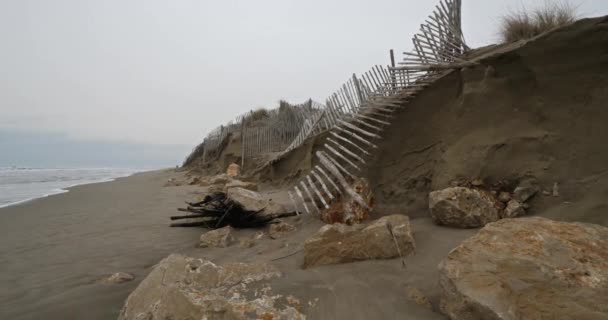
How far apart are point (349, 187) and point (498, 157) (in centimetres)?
169

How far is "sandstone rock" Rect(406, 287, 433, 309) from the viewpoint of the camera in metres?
1.74

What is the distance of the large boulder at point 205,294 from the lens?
159 cm

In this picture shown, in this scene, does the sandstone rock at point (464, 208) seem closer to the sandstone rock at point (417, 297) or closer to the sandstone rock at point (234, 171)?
the sandstone rock at point (417, 297)

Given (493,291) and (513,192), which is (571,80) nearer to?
(513,192)

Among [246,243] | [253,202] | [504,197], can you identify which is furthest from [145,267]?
[504,197]

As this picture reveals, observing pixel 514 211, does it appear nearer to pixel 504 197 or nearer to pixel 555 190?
pixel 504 197

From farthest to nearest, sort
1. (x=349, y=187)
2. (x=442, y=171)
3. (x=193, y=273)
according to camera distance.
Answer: (x=349, y=187)
(x=442, y=171)
(x=193, y=273)

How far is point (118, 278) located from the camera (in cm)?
258

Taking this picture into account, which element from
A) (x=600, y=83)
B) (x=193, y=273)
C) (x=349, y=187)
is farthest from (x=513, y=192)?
(x=193, y=273)

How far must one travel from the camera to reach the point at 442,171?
138 inches

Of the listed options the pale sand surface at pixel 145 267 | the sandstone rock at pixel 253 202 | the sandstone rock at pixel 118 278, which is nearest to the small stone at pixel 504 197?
the pale sand surface at pixel 145 267

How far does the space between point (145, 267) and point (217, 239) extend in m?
0.80

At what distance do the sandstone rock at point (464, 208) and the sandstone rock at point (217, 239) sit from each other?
7.50 feet

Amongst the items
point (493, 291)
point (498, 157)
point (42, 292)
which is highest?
point (498, 157)
